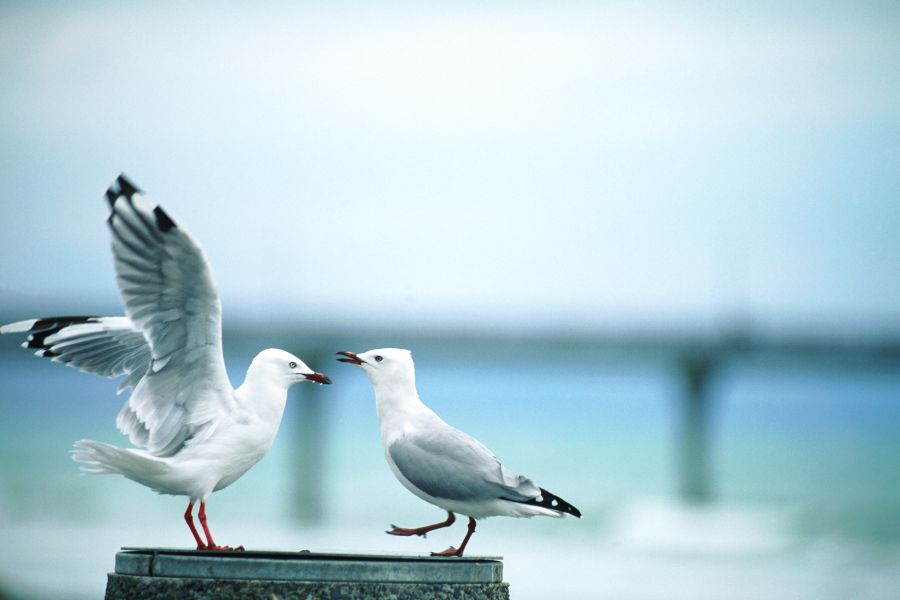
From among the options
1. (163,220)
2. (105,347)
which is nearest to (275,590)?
(163,220)

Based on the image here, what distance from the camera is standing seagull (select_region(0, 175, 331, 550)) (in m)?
3.65

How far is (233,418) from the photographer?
3807mm

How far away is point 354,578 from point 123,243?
120cm

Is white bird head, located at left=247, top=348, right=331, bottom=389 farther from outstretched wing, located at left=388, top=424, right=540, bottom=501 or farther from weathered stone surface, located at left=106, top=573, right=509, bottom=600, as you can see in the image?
weathered stone surface, located at left=106, top=573, right=509, bottom=600

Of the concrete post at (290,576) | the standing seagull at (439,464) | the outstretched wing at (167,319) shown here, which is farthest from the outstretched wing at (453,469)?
the outstretched wing at (167,319)

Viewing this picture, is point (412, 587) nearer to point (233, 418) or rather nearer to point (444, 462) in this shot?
point (444, 462)

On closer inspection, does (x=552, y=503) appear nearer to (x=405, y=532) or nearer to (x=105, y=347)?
(x=405, y=532)

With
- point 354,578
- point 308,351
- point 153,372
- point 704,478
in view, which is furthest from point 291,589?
point 704,478

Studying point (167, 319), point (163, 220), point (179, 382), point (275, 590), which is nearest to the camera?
point (275, 590)

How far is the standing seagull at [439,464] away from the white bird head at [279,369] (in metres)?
0.14

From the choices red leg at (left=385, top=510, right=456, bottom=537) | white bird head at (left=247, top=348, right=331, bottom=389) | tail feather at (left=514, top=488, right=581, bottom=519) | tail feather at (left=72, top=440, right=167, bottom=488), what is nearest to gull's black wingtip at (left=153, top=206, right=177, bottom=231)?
white bird head at (left=247, top=348, right=331, bottom=389)

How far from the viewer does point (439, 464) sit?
3670mm

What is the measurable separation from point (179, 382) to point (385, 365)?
613 millimetres

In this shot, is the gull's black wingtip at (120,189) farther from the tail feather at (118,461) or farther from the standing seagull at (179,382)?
the tail feather at (118,461)
